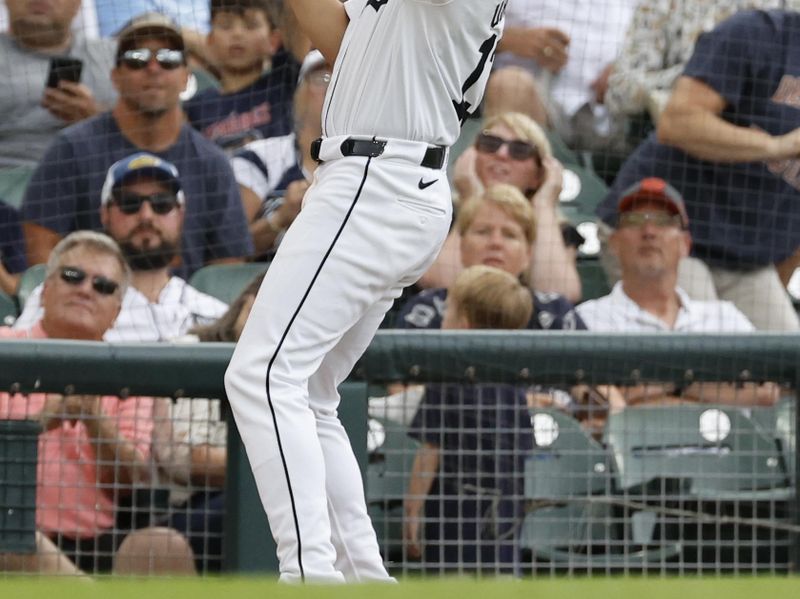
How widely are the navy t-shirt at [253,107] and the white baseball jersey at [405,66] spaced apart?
2560 millimetres

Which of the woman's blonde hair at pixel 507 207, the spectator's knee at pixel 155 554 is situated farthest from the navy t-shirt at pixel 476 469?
the woman's blonde hair at pixel 507 207

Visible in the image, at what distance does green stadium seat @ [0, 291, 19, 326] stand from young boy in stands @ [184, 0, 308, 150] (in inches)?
38.7

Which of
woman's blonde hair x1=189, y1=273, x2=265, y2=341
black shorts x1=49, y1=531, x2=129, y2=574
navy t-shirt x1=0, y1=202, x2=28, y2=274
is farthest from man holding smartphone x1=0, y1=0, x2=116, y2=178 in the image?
black shorts x1=49, y1=531, x2=129, y2=574

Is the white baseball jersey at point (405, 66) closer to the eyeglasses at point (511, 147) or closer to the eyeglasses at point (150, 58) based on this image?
the eyeglasses at point (511, 147)

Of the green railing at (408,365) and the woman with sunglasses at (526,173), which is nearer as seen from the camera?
the green railing at (408,365)

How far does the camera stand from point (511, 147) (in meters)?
5.05

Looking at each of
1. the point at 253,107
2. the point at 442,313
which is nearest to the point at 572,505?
the point at 442,313

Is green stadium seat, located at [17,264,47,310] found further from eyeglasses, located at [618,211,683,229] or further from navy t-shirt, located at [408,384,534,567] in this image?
eyeglasses, located at [618,211,683,229]

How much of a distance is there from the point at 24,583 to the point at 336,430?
0.99 meters

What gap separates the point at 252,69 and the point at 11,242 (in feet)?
3.54

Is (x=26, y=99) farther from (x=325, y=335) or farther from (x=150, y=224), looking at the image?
(x=325, y=335)

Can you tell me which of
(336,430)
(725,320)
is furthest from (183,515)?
(725,320)

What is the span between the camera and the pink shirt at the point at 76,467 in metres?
3.51

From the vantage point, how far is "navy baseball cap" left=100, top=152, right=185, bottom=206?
15.8ft
